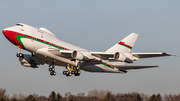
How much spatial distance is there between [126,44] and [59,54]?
1576cm

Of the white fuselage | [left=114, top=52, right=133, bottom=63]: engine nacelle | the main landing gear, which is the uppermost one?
the white fuselage

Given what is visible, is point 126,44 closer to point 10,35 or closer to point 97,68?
point 97,68

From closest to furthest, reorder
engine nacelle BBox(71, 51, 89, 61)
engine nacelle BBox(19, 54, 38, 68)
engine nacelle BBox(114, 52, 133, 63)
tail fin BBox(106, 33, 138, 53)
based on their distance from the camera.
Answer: engine nacelle BBox(114, 52, 133, 63)
engine nacelle BBox(71, 51, 89, 61)
engine nacelle BBox(19, 54, 38, 68)
tail fin BBox(106, 33, 138, 53)

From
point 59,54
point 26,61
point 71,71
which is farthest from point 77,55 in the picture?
point 26,61

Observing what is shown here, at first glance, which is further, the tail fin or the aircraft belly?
the tail fin

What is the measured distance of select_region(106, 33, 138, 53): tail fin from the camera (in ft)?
176

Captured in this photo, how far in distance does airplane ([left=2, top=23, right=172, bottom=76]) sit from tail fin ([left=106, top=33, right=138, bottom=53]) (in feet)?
9.72

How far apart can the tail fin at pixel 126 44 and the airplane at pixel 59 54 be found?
2963mm

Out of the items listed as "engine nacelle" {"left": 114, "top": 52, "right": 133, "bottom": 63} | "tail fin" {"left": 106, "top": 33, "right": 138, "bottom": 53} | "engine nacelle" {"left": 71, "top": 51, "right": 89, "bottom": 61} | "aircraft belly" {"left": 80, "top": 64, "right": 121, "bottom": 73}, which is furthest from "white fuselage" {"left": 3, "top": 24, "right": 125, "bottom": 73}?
"tail fin" {"left": 106, "top": 33, "right": 138, "bottom": 53}

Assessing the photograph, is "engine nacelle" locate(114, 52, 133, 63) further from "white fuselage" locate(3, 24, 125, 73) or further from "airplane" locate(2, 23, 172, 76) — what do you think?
"white fuselage" locate(3, 24, 125, 73)

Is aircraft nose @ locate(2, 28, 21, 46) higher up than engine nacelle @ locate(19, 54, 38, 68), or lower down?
higher up

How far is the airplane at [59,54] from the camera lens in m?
42.3

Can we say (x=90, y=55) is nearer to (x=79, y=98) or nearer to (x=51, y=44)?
(x=51, y=44)

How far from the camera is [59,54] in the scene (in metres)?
44.0
